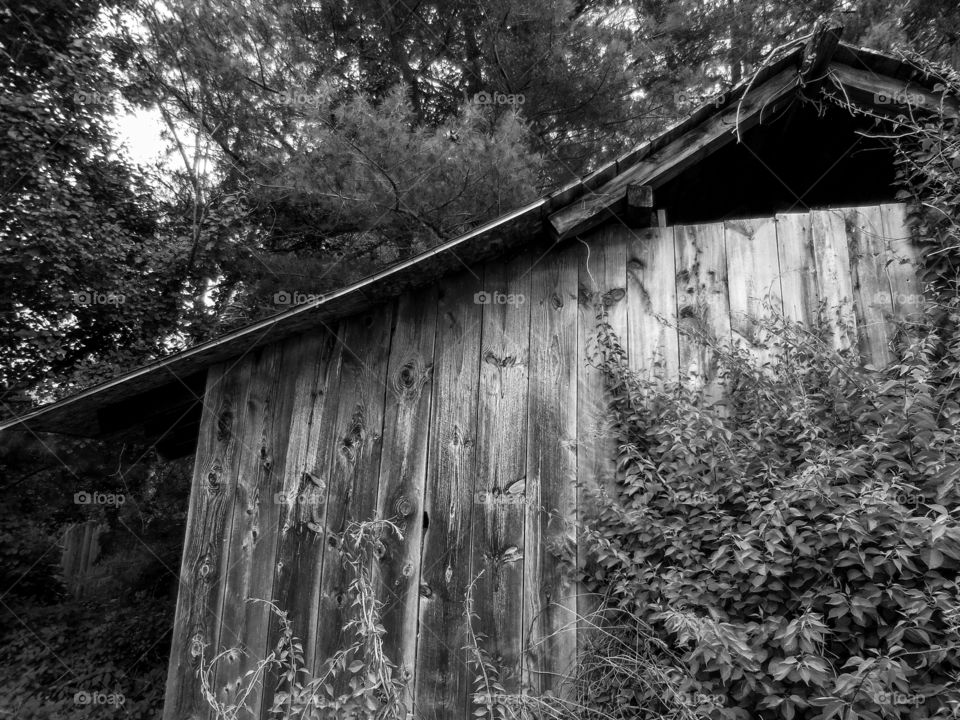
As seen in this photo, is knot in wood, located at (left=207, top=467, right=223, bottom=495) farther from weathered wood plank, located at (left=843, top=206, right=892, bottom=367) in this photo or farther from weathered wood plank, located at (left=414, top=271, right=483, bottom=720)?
weathered wood plank, located at (left=843, top=206, right=892, bottom=367)

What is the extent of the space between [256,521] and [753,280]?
316cm

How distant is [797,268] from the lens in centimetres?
360

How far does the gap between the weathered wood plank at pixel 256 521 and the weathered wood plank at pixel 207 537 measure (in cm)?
6

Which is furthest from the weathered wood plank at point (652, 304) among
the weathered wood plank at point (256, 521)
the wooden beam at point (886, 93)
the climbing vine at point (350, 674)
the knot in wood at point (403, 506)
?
the weathered wood plank at point (256, 521)

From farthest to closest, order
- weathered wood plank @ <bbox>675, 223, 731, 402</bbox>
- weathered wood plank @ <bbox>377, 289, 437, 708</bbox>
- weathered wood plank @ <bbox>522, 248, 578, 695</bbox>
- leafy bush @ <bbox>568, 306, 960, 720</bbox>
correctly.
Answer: weathered wood plank @ <bbox>675, 223, 731, 402</bbox>
weathered wood plank @ <bbox>377, 289, 437, 708</bbox>
weathered wood plank @ <bbox>522, 248, 578, 695</bbox>
leafy bush @ <bbox>568, 306, 960, 720</bbox>

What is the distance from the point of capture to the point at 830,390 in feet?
10.3

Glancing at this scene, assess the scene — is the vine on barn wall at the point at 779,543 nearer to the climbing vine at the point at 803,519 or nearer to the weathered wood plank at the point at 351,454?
the climbing vine at the point at 803,519

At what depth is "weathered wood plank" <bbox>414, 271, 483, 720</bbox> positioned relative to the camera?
3079 millimetres

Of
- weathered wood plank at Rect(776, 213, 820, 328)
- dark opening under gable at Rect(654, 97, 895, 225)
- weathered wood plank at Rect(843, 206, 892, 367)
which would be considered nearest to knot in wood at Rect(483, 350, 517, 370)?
dark opening under gable at Rect(654, 97, 895, 225)

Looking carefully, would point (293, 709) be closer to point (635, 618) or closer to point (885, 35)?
point (635, 618)

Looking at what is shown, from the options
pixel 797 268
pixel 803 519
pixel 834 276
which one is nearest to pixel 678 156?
pixel 797 268

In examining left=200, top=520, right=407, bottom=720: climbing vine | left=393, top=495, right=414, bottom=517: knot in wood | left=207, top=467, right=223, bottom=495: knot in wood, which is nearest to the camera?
left=200, top=520, right=407, bottom=720: climbing vine

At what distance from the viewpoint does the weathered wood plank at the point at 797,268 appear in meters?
3.53

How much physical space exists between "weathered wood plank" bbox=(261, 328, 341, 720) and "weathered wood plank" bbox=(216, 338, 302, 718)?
4cm
